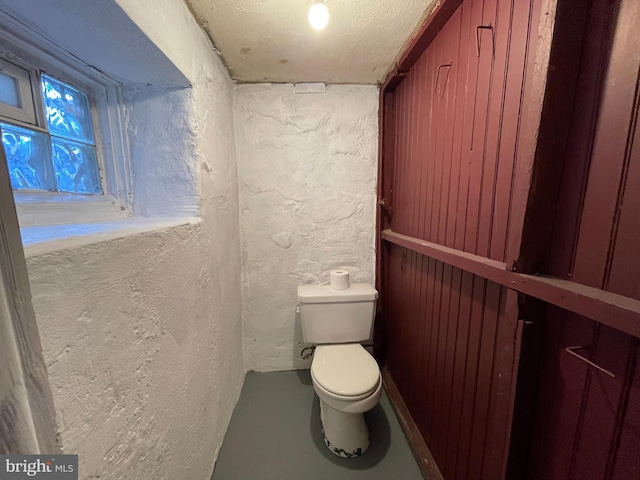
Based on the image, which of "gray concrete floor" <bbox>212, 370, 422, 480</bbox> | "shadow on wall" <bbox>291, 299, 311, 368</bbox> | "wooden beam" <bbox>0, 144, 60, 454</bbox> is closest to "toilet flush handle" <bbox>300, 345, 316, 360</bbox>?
"shadow on wall" <bbox>291, 299, 311, 368</bbox>

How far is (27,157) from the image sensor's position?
69 centimetres

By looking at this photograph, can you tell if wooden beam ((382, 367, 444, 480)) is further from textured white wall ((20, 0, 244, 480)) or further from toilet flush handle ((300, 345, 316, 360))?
textured white wall ((20, 0, 244, 480))

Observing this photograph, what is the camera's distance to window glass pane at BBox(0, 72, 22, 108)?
632mm

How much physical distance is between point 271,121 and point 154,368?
1.40 metres

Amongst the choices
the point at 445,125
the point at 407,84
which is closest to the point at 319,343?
the point at 445,125

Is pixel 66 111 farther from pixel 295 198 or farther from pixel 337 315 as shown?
pixel 337 315

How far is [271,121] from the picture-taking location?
156 cm

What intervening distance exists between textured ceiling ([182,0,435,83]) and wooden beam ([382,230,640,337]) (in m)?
0.99

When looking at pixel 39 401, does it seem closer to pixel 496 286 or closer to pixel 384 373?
pixel 496 286

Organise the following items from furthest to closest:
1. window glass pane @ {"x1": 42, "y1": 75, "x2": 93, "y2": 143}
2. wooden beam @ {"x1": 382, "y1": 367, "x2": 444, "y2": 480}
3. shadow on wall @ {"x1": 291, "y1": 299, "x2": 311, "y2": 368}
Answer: shadow on wall @ {"x1": 291, "y1": 299, "x2": 311, "y2": 368}, wooden beam @ {"x1": 382, "y1": 367, "x2": 444, "y2": 480}, window glass pane @ {"x1": 42, "y1": 75, "x2": 93, "y2": 143}

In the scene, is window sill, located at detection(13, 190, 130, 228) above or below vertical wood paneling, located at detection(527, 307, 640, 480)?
above

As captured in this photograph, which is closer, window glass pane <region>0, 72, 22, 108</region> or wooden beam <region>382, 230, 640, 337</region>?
wooden beam <region>382, 230, 640, 337</region>

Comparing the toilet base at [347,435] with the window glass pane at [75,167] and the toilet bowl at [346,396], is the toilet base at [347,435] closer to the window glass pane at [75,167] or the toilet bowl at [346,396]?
the toilet bowl at [346,396]

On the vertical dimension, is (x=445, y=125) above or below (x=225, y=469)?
above
